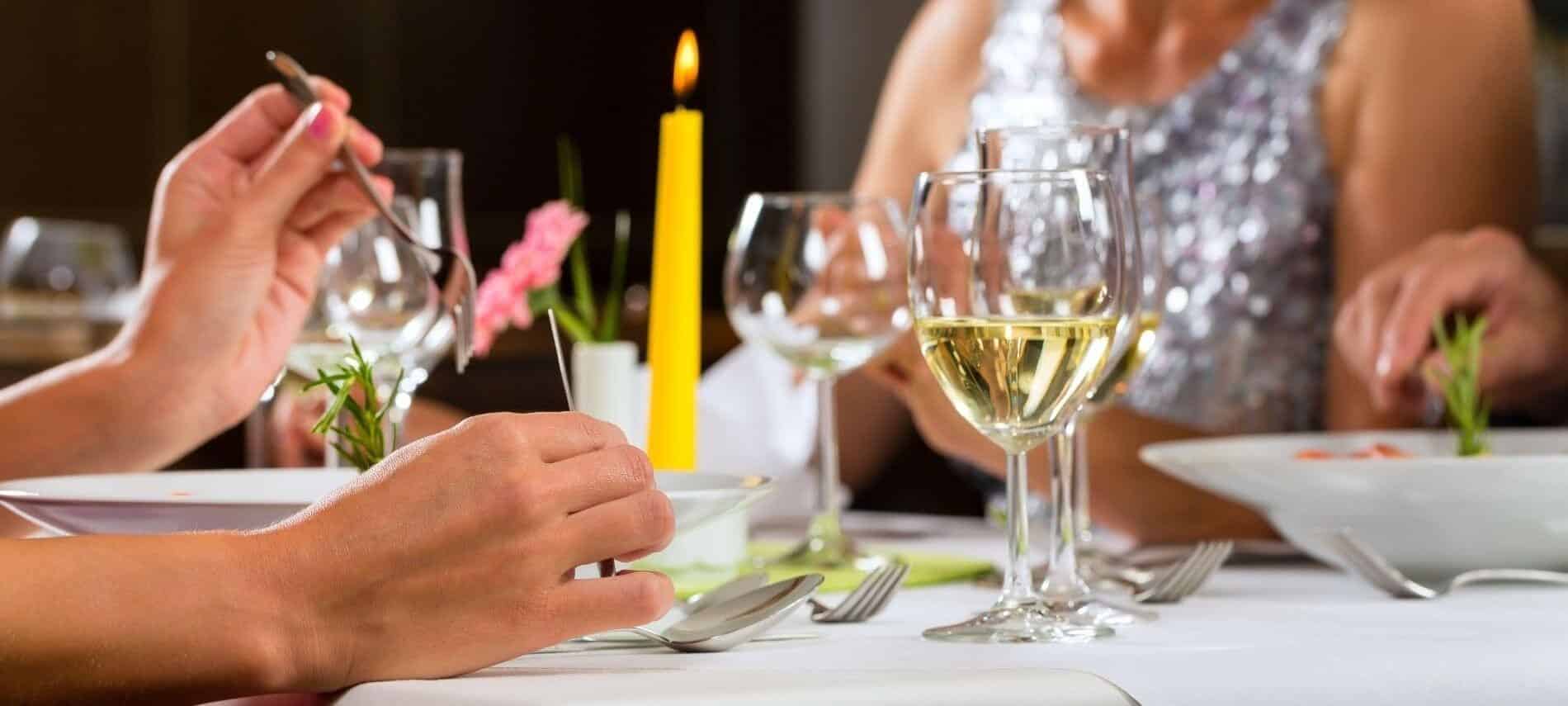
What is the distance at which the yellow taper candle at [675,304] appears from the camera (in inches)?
42.3

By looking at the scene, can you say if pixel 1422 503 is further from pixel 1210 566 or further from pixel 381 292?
pixel 381 292

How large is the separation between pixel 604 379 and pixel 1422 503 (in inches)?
18.7

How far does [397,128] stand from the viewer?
566cm

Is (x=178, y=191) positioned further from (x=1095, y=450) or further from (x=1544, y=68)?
(x=1544, y=68)

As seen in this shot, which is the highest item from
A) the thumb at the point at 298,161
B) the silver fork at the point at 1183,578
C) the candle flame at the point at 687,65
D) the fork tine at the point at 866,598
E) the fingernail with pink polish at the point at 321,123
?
the candle flame at the point at 687,65

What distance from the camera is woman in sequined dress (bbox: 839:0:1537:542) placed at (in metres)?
1.92

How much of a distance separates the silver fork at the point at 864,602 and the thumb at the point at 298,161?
43cm

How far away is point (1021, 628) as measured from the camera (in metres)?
0.78

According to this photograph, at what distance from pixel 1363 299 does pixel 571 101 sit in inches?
188

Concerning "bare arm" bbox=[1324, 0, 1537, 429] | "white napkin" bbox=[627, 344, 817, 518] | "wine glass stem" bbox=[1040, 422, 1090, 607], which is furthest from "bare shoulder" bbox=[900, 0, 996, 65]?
"wine glass stem" bbox=[1040, 422, 1090, 607]

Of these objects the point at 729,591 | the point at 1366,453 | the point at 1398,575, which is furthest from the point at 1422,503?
the point at 729,591

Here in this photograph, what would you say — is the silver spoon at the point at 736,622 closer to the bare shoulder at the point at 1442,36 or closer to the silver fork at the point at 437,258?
the silver fork at the point at 437,258

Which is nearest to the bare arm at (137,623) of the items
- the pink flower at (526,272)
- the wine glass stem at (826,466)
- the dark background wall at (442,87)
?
the pink flower at (526,272)

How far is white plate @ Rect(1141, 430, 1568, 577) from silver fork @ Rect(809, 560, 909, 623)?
224 millimetres
